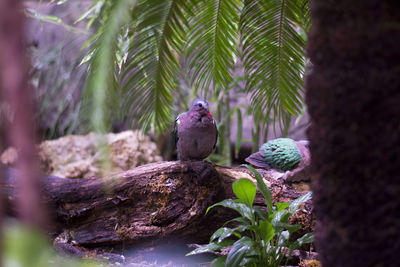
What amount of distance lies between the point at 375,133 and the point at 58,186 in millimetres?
2476

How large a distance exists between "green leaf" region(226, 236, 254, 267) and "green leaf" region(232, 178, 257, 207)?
0.85 feet

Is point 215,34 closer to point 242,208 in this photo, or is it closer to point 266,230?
point 242,208

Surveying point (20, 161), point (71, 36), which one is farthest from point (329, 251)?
point (71, 36)

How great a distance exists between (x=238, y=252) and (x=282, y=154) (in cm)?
141

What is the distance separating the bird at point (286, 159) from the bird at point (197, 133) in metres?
0.55

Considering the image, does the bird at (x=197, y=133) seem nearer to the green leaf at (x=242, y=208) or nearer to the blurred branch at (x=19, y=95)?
the green leaf at (x=242, y=208)

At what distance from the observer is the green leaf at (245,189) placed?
2082 mm

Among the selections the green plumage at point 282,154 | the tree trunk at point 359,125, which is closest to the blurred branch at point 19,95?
the tree trunk at point 359,125

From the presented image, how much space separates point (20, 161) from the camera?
466 mm

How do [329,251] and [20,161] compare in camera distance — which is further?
[329,251]

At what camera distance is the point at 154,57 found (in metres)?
2.23

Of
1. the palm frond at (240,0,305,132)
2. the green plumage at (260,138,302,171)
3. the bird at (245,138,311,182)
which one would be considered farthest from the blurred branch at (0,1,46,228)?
the green plumage at (260,138,302,171)

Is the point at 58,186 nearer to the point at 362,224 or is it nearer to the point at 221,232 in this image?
the point at 221,232

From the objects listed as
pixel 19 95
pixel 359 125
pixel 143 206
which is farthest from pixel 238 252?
pixel 19 95
